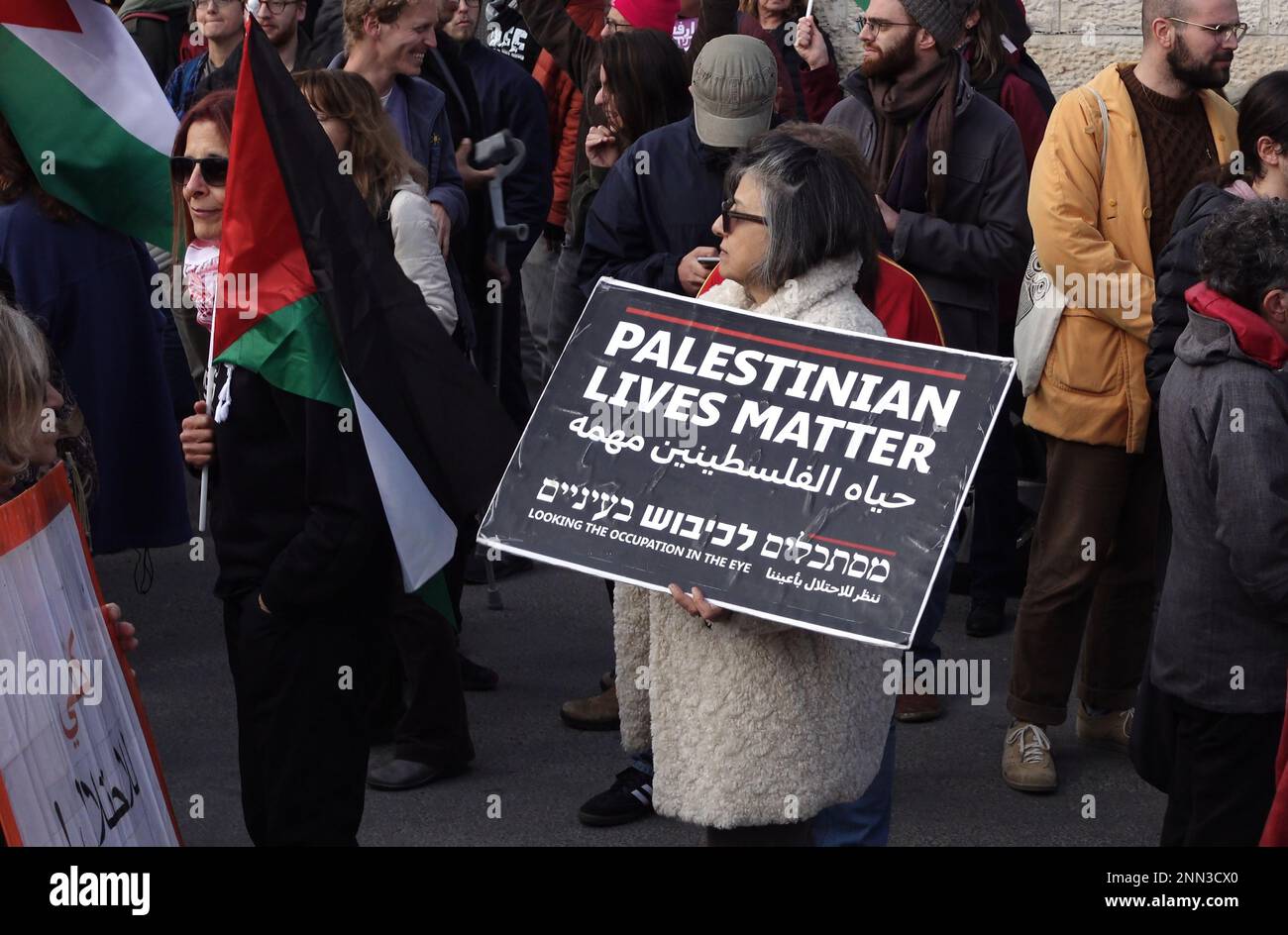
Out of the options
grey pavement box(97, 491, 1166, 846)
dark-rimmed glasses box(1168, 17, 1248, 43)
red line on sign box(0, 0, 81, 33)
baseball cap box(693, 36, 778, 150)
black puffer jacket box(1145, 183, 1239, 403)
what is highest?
red line on sign box(0, 0, 81, 33)

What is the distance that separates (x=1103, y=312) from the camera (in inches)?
207

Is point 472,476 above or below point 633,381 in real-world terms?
below

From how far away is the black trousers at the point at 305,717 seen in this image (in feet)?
12.5

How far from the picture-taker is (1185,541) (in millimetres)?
4129

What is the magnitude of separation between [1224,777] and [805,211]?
164 centimetres

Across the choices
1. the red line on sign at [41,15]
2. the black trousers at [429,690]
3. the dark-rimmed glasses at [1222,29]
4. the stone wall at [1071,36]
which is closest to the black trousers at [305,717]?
the black trousers at [429,690]

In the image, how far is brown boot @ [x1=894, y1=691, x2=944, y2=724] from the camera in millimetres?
5914

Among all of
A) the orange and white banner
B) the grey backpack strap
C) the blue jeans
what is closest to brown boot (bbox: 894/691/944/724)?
the grey backpack strap

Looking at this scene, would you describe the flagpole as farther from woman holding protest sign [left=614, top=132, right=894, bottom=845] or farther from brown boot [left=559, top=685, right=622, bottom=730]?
brown boot [left=559, top=685, right=622, bottom=730]

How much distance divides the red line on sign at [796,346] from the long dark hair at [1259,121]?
6.62ft

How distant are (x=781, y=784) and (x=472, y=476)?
92 cm

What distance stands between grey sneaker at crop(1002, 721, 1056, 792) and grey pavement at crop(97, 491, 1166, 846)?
4 centimetres
